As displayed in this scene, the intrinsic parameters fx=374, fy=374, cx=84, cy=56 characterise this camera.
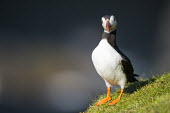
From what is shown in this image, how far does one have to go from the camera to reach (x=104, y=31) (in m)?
8.57

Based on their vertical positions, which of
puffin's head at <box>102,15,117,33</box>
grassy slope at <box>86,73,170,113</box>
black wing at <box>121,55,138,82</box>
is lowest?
grassy slope at <box>86,73,170,113</box>

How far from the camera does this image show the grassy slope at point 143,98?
7.27 m

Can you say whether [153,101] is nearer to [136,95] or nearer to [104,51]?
[136,95]

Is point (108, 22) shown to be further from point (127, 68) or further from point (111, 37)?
point (127, 68)

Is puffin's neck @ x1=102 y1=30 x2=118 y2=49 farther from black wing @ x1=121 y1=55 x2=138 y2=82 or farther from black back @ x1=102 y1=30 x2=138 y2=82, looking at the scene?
black wing @ x1=121 y1=55 x2=138 y2=82

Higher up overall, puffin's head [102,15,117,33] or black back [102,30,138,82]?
puffin's head [102,15,117,33]

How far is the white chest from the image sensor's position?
8.24 metres

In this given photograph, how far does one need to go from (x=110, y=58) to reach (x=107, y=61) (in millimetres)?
94

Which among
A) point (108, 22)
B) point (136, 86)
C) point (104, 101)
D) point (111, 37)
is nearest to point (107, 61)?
point (111, 37)

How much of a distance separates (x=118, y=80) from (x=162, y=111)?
2.25 meters

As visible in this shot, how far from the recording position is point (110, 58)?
8227 mm

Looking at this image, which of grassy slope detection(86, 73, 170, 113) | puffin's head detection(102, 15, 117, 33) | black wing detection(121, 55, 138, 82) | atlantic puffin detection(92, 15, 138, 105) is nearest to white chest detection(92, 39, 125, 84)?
atlantic puffin detection(92, 15, 138, 105)

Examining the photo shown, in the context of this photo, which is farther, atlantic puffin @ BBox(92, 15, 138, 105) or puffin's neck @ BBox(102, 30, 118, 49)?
puffin's neck @ BBox(102, 30, 118, 49)

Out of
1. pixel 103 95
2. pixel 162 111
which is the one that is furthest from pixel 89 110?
pixel 162 111
